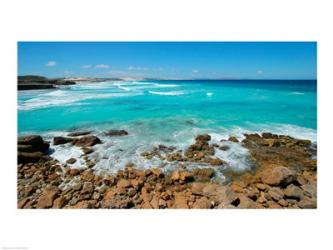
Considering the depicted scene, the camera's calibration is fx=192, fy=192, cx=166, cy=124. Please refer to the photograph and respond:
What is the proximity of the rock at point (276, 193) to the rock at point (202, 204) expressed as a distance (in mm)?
1148

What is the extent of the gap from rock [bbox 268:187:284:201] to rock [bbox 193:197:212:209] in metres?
1.15

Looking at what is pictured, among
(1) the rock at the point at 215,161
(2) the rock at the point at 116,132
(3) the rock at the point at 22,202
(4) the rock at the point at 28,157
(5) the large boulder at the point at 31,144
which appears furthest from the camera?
(2) the rock at the point at 116,132

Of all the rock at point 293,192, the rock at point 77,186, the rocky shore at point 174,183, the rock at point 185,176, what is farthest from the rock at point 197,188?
the rock at point 77,186

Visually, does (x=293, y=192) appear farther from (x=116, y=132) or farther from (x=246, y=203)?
(x=116, y=132)

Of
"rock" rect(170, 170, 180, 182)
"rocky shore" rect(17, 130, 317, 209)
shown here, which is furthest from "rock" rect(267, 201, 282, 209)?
"rock" rect(170, 170, 180, 182)

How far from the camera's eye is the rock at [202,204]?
3.05m

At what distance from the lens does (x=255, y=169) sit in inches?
165

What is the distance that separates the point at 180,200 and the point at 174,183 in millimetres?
513

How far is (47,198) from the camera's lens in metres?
3.28

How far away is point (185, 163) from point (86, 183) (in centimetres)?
214

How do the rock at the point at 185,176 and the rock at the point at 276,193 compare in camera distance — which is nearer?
the rock at the point at 276,193

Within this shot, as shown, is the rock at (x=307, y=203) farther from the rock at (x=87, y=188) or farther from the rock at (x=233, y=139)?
the rock at (x=87, y=188)
